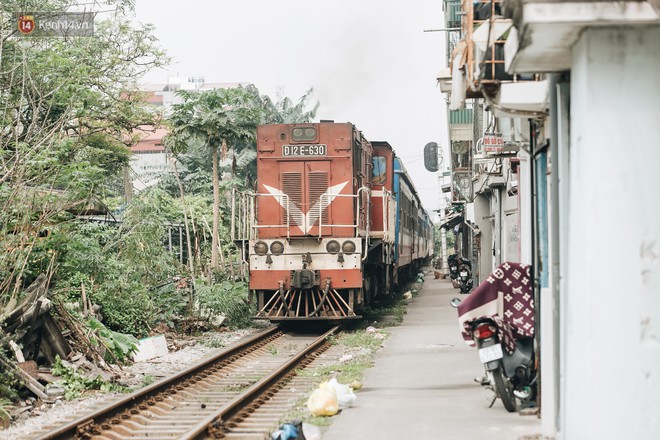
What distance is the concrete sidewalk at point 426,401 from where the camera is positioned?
755cm

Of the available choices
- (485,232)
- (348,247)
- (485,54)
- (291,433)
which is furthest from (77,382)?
(485,232)

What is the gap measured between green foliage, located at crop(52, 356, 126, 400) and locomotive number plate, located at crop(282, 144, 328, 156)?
7026 millimetres

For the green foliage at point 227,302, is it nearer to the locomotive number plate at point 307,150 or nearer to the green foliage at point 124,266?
the green foliage at point 124,266

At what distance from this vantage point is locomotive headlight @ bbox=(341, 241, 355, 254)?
52.2 feet

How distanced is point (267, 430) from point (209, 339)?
7.72 metres

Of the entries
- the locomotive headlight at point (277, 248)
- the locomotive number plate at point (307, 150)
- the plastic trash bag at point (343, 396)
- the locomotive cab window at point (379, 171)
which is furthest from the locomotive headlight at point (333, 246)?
the plastic trash bag at point (343, 396)

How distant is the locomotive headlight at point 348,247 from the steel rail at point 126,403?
3.14 m

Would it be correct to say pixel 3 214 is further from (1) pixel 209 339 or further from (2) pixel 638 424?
(2) pixel 638 424

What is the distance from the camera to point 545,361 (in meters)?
6.93

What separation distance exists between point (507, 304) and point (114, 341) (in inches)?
258

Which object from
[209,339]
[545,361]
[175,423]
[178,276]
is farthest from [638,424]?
[178,276]

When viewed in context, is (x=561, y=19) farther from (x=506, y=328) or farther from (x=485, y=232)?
(x=485, y=232)

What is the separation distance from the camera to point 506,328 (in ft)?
27.0

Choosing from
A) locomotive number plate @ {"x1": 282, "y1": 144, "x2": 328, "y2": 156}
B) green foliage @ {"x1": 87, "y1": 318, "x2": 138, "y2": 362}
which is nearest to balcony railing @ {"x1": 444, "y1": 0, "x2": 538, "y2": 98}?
green foliage @ {"x1": 87, "y1": 318, "x2": 138, "y2": 362}
